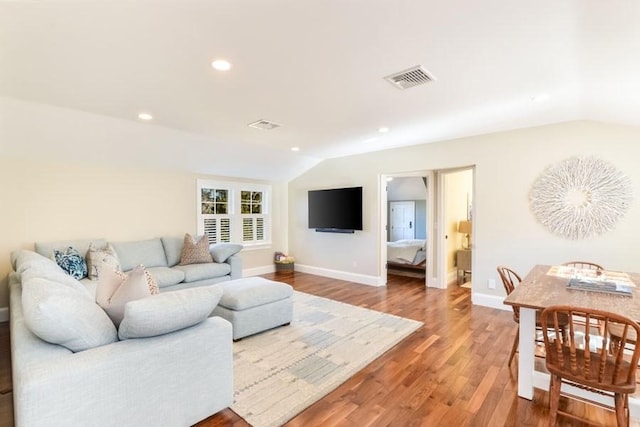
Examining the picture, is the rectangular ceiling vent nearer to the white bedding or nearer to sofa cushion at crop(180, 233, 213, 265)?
sofa cushion at crop(180, 233, 213, 265)

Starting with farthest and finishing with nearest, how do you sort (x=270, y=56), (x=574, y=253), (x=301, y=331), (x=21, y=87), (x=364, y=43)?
(x=574, y=253), (x=301, y=331), (x=21, y=87), (x=270, y=56), (x=364, y=43)

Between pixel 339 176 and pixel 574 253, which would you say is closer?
pixel 574 253

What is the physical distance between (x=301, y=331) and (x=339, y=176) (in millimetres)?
3415

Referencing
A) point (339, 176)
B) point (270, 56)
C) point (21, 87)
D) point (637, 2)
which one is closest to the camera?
point (637, 2)

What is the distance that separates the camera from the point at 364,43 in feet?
6.53

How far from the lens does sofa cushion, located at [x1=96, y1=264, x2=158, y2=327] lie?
6.18 ft

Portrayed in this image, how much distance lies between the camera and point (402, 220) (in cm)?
921

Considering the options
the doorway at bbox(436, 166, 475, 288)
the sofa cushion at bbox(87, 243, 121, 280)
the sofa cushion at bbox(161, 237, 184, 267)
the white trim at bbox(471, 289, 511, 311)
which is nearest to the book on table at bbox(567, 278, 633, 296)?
the white trim at bbox(471, 289, 511, 311)

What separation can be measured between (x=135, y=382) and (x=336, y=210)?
15.2 ft

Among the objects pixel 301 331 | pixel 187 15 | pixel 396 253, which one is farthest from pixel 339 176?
pixel 187 15

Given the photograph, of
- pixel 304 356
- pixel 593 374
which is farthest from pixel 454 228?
pixel 593 374

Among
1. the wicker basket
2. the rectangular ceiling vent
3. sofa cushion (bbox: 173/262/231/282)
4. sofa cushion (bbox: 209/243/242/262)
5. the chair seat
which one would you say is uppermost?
the rectangular ceiling vent

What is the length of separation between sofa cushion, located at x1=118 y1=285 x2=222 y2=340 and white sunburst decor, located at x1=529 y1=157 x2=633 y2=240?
3.97 m

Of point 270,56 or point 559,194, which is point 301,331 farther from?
point 559,194
